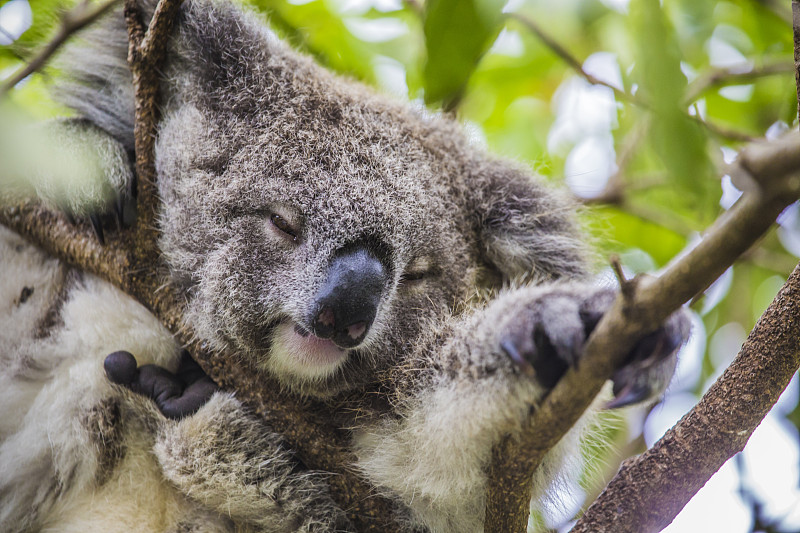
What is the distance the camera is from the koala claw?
2.02 metres

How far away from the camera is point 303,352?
192cm

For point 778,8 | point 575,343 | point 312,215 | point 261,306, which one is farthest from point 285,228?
point 778,8

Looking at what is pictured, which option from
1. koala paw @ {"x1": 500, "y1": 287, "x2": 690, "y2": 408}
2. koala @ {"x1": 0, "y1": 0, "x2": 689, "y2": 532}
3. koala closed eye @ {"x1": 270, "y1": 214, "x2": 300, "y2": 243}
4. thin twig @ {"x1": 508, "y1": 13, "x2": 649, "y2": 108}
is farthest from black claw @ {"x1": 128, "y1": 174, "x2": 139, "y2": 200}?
thin twig @ {"x1": 508, "y1": 13, "x2": 649, "y2": 108}

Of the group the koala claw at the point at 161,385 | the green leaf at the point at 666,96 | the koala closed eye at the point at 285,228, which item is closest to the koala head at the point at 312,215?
the koala closed eye at the point at 285,228

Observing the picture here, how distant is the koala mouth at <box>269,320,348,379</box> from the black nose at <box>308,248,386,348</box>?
0.31ft

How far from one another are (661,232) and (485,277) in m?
1.61

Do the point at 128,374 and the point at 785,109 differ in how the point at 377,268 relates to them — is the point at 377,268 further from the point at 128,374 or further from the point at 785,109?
the point at 785,109

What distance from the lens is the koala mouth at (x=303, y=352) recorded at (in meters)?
1.92

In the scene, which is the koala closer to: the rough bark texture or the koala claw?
the koala claw

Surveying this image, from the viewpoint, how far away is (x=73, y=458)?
2.11 m

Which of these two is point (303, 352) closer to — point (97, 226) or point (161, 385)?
point (161, 385)

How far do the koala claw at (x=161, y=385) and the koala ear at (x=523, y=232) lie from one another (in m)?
1.04

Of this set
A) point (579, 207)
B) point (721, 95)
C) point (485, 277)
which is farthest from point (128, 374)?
point (721, 95)

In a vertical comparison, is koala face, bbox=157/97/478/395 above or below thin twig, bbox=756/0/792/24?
below
